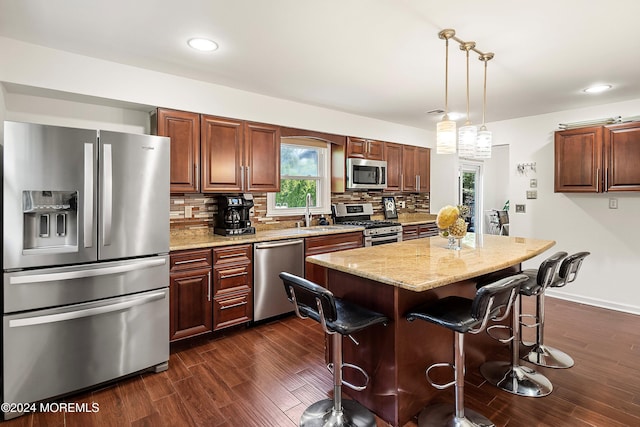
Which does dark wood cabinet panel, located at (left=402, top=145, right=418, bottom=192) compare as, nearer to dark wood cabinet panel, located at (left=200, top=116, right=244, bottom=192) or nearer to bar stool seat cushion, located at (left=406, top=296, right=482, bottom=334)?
dark wood cabinet panel, located at (left=200, top=116, right=244, bottom=192)

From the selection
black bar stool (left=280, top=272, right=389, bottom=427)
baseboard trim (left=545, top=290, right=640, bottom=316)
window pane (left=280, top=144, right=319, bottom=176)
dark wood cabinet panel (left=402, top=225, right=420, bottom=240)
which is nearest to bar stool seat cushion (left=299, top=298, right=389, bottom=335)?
black bar stool (left=280, top=272, right=389, bottom=427)

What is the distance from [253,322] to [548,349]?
8.62ft

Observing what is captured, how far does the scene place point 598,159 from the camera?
12.6ft

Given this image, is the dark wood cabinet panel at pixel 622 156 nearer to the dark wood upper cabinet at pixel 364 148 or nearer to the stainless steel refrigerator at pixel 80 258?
the dark wood upper cabinet at pixel 364 148

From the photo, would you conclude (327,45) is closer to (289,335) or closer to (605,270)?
(289,335)

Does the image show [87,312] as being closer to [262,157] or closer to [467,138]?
[262,157]

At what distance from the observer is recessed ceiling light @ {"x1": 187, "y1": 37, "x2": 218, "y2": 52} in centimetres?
240

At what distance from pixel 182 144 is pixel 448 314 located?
263 cm

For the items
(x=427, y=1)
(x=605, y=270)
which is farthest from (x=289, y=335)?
(x=605, y=270)

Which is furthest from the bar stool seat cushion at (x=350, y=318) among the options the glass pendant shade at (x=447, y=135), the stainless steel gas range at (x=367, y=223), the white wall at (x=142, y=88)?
the stainless steel gas range at (x=367, y=223)

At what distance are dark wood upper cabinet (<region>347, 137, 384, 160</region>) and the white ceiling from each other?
1072 mm

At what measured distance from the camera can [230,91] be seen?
3.44 meters

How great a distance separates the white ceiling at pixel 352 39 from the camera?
2.00 metres

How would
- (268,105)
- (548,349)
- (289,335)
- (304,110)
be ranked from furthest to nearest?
(304,110) < (268,105) < (289,335) < (548,349)
